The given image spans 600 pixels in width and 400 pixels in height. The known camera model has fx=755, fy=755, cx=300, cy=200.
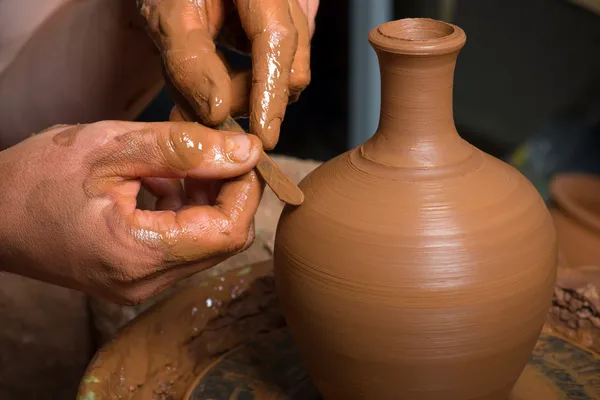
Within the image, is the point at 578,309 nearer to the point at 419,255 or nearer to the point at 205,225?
the point at 419,255

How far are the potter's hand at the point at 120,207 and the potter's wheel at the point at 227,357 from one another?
0.25 metres

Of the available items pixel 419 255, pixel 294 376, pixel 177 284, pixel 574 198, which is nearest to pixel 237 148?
pixel 419 255

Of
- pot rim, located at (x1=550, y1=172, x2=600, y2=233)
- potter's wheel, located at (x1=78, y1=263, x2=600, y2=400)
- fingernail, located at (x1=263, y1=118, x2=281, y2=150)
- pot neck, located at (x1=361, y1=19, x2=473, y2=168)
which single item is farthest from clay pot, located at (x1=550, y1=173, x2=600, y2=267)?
fingernail, located at (x1=263, y1=118, x2=281, y2=150)

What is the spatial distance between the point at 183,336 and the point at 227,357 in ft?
0.34

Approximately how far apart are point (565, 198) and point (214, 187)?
106 cm

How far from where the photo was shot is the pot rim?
1870 millimetres

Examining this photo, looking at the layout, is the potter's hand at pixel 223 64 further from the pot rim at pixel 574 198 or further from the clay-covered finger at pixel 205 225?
the pot rim at pixel 574 198

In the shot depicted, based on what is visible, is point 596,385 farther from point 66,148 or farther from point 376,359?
point 66,148

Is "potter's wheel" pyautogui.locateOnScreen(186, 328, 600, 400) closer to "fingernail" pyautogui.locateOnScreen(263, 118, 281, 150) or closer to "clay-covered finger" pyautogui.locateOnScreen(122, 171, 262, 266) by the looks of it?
"clay-covered finger" pyautogui.locateOnScreen(122, 171, 262, 266)

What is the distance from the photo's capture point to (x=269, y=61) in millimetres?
1096

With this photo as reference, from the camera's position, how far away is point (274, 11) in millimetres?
1114

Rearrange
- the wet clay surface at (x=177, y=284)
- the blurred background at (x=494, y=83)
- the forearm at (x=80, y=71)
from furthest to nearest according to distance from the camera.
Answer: the blurred background at (x=494, y=83) → the wet clay surface at (x=177, y=284) → the forearm at (x=80, y=71)

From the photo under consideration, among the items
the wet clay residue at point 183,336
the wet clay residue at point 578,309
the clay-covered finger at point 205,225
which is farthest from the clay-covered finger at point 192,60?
the wet clay residue at point 578,309

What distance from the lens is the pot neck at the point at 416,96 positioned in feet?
3.44
